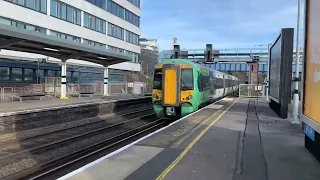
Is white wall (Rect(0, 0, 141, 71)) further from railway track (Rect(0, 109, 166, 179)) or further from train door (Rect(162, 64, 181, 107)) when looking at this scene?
train door (Rect(162, 64, 181, 107))

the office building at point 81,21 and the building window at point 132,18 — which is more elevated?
the building window at point 132,18

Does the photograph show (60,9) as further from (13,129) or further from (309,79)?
(309,79)

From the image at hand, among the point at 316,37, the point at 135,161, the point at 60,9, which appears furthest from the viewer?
the point at 60,9

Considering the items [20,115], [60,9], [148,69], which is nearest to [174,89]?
[20,115]

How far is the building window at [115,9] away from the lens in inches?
2143

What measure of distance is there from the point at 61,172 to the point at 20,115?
21.2ft

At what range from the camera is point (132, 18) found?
63.5 meters

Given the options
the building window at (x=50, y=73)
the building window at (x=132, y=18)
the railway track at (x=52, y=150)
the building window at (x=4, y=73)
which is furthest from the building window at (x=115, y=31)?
the railway track at (x=52, y=150)

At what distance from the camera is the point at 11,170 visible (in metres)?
8.70

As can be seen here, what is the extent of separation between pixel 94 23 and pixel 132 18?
14.8 meters

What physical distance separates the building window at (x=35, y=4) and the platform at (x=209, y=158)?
29.5m

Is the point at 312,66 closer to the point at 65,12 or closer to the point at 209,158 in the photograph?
the point at 209,158

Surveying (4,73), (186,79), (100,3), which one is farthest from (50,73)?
(186,79)

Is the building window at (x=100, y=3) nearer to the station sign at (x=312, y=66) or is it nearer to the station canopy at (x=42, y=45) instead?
the station canopy at (x=42, y=45)
